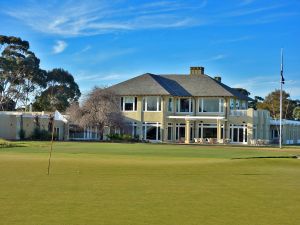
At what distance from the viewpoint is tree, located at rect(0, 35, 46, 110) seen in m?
74.8

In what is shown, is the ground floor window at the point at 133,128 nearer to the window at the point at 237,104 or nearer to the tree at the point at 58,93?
the window at the point at 237,104

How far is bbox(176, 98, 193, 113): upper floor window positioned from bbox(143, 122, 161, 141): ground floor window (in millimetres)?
3706

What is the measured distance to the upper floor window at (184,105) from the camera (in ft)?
210

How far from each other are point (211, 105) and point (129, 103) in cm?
974

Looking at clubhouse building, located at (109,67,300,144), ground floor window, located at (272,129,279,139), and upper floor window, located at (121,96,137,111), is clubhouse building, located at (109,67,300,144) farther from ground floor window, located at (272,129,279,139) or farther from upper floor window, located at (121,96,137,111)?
ground floor window, located at (272,129,279,139)

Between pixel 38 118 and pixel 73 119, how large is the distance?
3730mm

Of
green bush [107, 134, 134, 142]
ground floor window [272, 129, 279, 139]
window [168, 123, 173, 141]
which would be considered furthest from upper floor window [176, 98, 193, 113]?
ground floor window [272, 129, 279, 139]

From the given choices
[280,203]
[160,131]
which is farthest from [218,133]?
[280,203]

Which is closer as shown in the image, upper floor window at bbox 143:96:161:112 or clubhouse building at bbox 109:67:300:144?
clubhouse building at bbox 109:67:300:144

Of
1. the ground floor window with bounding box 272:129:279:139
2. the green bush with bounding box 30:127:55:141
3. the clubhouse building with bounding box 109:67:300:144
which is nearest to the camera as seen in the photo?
the green bush with bounding box 30:127:55:141

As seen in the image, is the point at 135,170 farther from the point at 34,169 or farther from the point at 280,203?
the point at 280,203

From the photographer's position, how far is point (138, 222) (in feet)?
29.4

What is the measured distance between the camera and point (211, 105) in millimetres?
63500

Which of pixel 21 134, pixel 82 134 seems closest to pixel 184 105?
pixel 82 134
